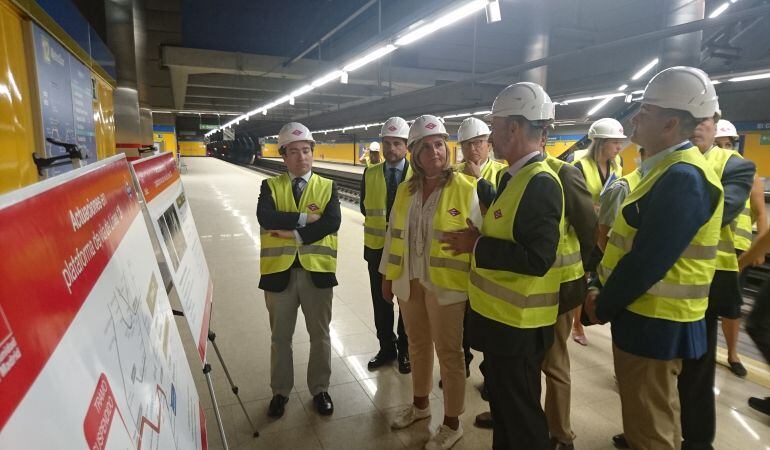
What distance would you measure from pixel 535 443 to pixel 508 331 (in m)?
0.52

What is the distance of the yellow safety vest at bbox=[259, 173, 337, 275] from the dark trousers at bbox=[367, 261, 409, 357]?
721 mm

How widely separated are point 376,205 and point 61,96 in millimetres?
2718

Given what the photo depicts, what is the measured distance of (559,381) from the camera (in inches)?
89.5


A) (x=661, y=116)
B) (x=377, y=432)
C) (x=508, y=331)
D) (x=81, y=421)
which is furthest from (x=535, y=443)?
(x=81, y=421)

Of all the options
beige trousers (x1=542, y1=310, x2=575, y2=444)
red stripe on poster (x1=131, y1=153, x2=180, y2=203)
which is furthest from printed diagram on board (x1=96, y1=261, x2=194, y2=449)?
beige trousers (x1=542, y1=310, x2=575, y2=444)

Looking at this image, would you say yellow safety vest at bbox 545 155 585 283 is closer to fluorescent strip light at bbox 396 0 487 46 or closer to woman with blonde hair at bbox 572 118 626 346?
woman with blonde hair at bbox 572 118 626 346

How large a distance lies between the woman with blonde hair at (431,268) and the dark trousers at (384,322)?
66 centimetres

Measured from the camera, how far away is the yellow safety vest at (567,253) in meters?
1.97

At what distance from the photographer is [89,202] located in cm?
92

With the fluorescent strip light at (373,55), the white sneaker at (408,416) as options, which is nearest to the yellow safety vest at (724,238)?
the white sneaker at (408,416)

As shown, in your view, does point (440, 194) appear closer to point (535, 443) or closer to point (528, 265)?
point (528, 265)

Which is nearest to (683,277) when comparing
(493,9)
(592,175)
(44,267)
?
(44,267)

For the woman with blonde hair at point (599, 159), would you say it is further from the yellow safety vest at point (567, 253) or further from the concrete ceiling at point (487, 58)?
the concrete ceiling at point (487, 58)

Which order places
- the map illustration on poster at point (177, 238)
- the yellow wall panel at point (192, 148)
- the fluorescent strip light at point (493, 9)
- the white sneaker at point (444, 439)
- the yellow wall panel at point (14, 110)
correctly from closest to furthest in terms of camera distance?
the map illustration on poster at point (177, 238)
the white sneaker at point (444, 439)
the yellow wall panel at point (14, 110)
the fluorescent strip light at point (493, 9)
the yellow wall panel at point (192, 148)
